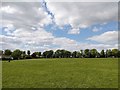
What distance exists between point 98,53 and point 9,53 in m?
79.9

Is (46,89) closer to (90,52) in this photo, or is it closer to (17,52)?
(17,52)

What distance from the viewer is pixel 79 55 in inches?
7869

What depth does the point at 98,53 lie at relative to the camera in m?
191

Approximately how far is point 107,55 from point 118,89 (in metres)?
177

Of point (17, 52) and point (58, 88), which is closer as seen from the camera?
point (58, 88)

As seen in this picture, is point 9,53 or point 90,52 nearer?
point 9,53

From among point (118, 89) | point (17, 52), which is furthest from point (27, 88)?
point (17, 52)

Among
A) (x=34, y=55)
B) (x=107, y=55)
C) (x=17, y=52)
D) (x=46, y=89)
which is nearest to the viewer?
(x=46, y=89)

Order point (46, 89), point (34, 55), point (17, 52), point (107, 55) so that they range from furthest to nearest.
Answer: point (34, 55)
point (107, 55)
point (17, 52)
point (46, 89)

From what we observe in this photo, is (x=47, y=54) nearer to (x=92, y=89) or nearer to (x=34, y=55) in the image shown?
(x=34, y=55)

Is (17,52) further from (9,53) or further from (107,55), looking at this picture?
(107,55)

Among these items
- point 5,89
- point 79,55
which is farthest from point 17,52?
point 5,89

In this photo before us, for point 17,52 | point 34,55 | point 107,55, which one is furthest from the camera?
point 34,55

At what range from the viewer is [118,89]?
1454 centimetres
